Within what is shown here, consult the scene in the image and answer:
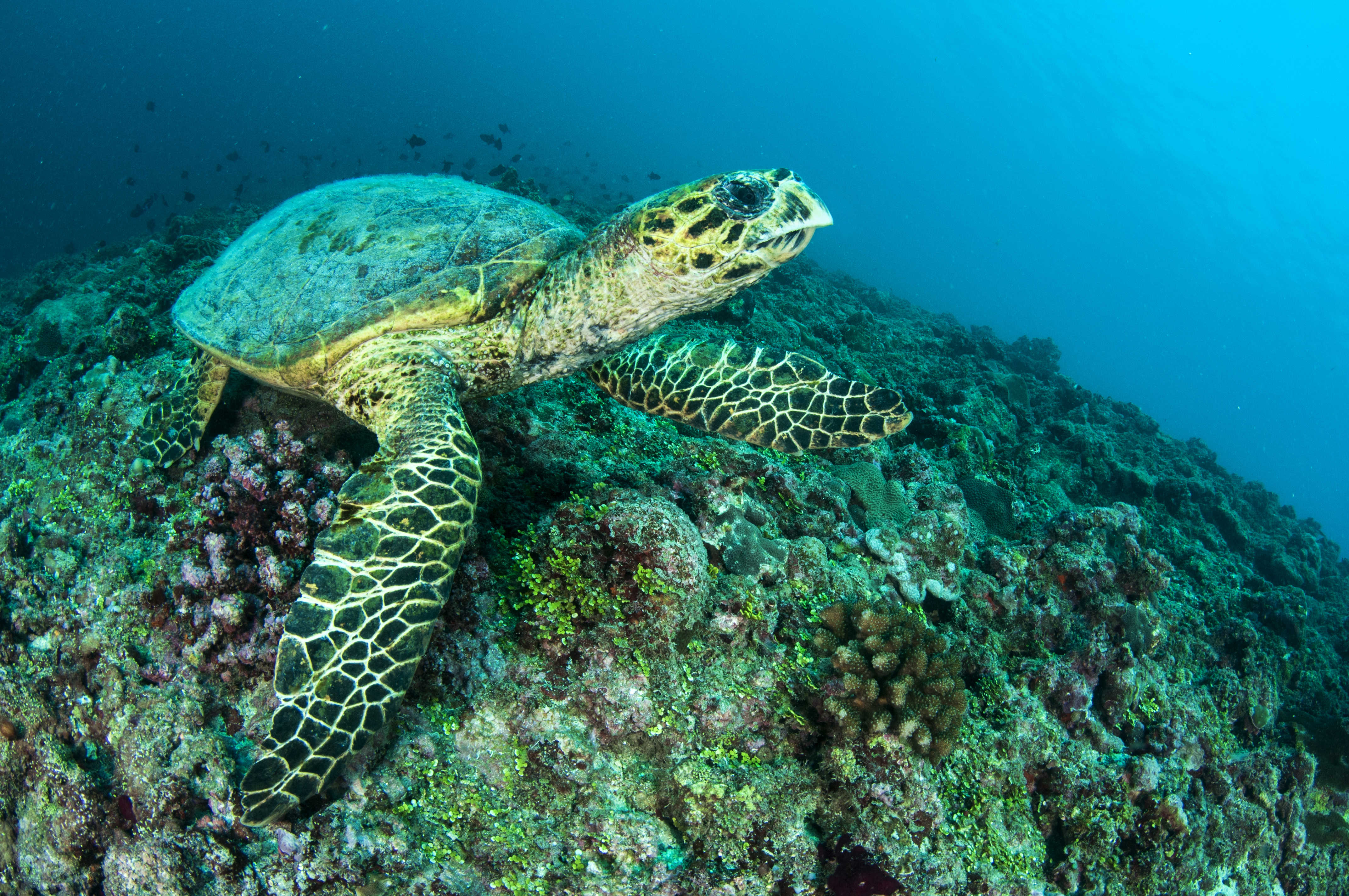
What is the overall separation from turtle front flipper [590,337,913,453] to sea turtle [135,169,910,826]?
1cm

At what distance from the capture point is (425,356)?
3336mm

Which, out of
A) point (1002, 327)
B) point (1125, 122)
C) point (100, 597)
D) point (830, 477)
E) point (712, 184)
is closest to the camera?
point (100, 597)

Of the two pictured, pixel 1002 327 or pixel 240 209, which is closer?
pixel 240 209

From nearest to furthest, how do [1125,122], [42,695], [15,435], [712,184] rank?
[42,695] < [712,184] < [15,435] < [1125,122]

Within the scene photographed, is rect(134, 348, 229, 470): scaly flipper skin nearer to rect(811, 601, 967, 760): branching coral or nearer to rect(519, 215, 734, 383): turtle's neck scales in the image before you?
rect(519, 215, 734, 383): turtle's neck scales

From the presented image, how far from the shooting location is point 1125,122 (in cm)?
8369

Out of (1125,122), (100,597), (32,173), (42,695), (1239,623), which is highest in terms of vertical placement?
(1125,122)

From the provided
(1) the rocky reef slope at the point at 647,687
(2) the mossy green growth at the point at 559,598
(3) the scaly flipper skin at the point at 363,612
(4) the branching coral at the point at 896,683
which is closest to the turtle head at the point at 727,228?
(1) the rocky reef slope at the point at 647,687

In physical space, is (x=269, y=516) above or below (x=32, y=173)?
above

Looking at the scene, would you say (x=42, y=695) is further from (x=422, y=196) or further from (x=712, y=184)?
(x=712, y=184)

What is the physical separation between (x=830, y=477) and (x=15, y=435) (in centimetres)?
668

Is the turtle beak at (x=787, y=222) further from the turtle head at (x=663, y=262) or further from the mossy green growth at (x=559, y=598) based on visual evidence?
the mossy green growth at (x=559, y=598)

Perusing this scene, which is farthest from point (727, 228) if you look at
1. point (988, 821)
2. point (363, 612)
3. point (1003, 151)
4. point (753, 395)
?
point (1003, 151)

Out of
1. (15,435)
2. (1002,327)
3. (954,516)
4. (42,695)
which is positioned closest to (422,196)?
(42,695)
